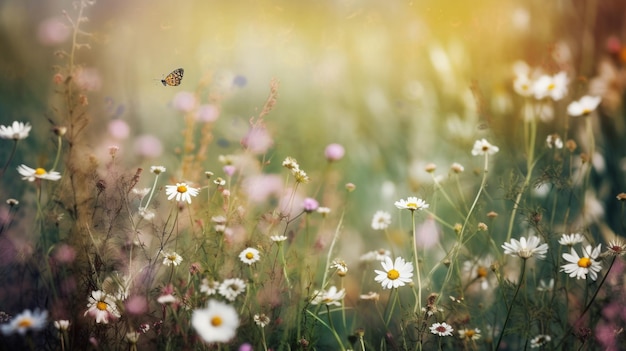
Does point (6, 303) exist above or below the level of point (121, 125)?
below

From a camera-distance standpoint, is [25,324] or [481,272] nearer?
[25,324]

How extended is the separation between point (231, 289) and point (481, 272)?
0.56m

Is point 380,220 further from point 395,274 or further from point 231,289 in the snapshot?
point 231,289

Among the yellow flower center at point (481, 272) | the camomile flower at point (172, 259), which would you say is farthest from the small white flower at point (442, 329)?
the camomile flower at point (172, 259)

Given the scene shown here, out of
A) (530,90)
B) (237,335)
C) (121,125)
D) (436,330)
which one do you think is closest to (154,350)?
(237,335)

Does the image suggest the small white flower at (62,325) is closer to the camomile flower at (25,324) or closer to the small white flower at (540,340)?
the camomile flower at (25,324)

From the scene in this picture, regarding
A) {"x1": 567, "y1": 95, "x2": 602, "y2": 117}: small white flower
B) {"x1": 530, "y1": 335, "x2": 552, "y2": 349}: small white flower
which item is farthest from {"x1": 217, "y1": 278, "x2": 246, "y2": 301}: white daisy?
{"x1": 567, "y1": 95, "x2": 602, "y2": 117}: small white flower

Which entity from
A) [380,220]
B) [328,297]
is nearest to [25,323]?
[328,297]

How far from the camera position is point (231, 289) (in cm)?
86

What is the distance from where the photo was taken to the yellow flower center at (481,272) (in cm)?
112

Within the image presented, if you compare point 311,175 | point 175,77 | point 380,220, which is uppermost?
point 175,77

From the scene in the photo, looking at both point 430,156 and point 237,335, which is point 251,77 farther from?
point 237,335

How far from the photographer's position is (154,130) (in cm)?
133

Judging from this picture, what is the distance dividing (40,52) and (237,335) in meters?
0.80
